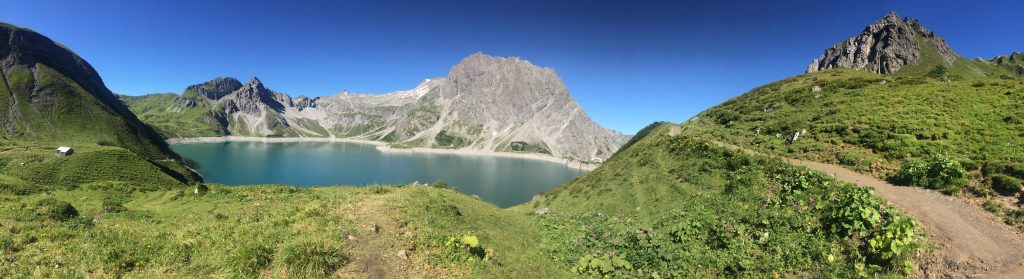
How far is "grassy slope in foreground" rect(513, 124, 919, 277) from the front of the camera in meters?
14.5

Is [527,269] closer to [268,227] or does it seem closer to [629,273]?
[629,273]

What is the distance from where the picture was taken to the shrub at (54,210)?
1617 cm

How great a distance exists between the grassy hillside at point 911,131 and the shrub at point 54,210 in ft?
133

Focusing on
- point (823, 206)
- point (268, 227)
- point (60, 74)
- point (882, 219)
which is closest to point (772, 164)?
point (823, 206)

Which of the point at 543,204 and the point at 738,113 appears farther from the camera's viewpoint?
the point at 738,113

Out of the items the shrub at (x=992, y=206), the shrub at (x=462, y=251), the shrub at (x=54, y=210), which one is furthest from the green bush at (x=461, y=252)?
the shrub at (x=992, y=206)

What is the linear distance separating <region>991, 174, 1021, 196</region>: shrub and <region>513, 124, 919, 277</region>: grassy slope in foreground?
18.8 ft

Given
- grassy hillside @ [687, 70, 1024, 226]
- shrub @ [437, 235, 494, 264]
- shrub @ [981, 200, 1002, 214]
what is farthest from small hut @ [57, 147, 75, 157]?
shrub @ [981, 200, 1002, 214]

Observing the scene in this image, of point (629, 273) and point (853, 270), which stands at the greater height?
point (853, 270)

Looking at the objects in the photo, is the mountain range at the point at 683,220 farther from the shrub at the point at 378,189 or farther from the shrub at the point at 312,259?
the shrub at the point at 378,189

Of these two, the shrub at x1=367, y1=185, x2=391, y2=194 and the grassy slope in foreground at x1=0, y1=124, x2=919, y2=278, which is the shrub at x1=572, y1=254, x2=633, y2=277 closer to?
the grassy slope in foreground at x1=0, y1=124, x2=919, y2=278

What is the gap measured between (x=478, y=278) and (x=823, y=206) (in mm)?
16694

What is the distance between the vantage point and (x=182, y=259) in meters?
11.6

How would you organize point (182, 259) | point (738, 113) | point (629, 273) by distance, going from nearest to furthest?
point (182, 259) < point (629, 273) < point (738, 113)
